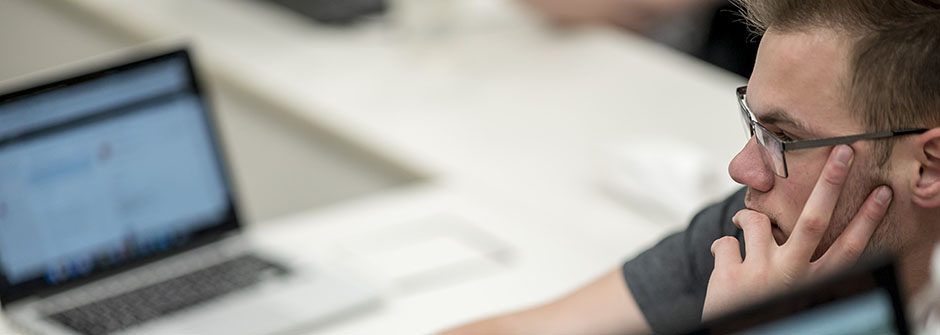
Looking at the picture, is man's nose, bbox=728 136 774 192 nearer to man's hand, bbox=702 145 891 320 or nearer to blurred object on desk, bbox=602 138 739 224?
man's hand, bbox=702 145 891 320

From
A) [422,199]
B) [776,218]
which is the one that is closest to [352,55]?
[422,199]

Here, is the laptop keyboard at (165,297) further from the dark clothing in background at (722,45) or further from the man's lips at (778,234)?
the dark clothing in background at (722,45)

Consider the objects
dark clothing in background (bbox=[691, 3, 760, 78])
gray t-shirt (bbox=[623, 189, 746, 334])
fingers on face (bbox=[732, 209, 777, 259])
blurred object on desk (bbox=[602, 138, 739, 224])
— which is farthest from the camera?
dark clothing in background (bbox=[691, 3, 760, 78])

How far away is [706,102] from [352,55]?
29.6 inches

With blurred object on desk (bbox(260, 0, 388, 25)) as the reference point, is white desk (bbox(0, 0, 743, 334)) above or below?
below

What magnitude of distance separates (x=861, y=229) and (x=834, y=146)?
9 cm

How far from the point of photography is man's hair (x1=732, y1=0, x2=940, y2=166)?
1.12 m

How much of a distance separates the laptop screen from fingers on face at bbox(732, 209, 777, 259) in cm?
76

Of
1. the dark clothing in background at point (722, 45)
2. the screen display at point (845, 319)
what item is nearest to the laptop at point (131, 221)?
the screen display at point (845, 319)

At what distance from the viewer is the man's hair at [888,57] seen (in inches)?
44.2

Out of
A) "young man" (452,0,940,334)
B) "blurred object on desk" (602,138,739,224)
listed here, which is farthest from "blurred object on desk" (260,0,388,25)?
"young man" (452,0,940,334)

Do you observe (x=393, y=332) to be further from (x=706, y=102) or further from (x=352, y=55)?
(x=352, y=55)

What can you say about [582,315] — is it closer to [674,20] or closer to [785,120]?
[785,120]

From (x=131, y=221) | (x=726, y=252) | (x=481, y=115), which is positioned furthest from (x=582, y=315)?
(x=481, y=115)
